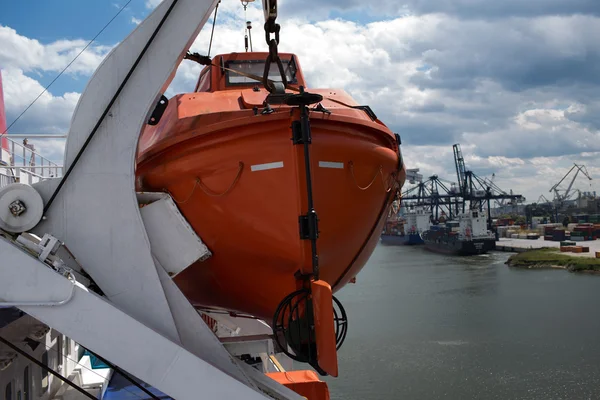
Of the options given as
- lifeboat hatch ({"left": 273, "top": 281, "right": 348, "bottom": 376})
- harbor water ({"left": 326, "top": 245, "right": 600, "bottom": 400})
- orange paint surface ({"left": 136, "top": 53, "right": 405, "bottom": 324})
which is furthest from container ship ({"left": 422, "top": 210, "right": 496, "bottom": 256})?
lifeboat hatch ({"left": 273, "top": 281, "right": 348, "bottom": 376})

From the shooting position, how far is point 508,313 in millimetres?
21719

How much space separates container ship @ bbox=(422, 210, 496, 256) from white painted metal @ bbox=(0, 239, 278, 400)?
1984 inches

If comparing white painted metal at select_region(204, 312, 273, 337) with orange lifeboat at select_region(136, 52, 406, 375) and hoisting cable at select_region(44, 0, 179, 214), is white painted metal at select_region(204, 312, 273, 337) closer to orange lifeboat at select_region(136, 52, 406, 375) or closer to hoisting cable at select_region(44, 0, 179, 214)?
orange lifeboat at select_region(136, 52, 406, 375)

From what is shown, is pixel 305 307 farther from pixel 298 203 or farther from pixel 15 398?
pixel 15 398

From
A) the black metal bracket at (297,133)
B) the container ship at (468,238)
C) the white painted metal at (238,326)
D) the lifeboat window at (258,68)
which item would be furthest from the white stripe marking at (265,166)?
the container ship at (468,238)

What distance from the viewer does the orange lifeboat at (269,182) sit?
12.3 ft

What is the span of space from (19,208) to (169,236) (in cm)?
90

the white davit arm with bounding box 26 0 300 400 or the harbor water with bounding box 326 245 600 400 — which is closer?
the white davit arm with bounding box 26 0 300 400

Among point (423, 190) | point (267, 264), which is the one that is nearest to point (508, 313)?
point (267, 264)

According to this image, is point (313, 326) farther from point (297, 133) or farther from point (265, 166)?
point (297, 133)

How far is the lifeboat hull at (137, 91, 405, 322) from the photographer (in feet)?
12.4

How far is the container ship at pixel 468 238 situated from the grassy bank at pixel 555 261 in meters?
8.83

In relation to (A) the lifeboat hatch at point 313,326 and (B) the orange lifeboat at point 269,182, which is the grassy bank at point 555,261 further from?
(A) the lifeboat hatch at point 313,326

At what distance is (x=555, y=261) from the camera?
3841 centimetres
